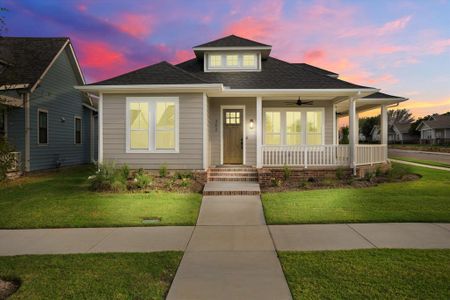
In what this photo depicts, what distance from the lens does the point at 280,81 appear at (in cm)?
1283

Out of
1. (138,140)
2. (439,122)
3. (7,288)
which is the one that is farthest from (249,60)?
(439,122)

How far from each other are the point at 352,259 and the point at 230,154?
360 inches

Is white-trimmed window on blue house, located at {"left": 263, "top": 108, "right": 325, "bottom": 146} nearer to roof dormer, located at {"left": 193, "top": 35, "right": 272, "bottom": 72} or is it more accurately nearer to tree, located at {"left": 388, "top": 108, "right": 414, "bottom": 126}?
roof dormer, located at {"left": 193, "top": 35, "right": 272, "bottom": 72}

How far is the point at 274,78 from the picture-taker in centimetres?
1322

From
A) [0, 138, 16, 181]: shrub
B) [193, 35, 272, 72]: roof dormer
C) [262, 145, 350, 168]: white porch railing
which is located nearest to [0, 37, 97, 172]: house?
[193, 35, 272, 72]: roof dormer

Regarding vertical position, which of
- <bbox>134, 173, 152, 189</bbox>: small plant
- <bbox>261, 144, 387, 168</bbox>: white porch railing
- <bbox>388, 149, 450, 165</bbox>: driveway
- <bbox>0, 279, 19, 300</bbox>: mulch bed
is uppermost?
<bbox>261, 144, 387, 168</bbox>: white porch railing

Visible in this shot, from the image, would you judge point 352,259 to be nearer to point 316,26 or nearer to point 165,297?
point 165,297

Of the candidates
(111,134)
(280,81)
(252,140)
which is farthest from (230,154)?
(111,134)

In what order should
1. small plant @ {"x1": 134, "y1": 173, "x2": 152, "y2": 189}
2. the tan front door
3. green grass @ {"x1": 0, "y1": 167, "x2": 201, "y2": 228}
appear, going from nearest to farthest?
green grass @ {"x1": 0, "y1": 167, "x2": 201, "y2": 228}
small plant @ {"x1": 134, "y1": 173, "x2": 152, "y2": 189}
the tan front door

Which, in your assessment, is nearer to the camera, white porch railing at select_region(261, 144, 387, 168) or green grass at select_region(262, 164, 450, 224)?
green grass at select_region(262, 164, 450, 224)

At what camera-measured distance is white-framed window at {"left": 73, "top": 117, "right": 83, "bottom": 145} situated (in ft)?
63.1

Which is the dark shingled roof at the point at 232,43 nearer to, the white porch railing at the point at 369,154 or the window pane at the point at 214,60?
the window pane at the point at 214,60

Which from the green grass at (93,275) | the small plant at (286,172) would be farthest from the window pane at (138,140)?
the green grass at (93,275)

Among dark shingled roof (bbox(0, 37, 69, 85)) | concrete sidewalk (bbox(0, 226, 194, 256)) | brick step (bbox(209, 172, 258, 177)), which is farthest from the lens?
dark shingled roof (bbox(0, 37, 69, 85))
